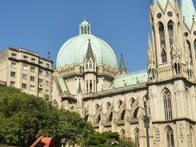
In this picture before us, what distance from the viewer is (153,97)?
78.4 metres

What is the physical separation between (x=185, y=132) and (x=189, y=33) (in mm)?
29721

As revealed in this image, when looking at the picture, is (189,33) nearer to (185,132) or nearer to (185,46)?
(185,46)

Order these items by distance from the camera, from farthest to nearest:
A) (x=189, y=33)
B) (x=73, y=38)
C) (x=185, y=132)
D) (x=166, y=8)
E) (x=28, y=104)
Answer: (x=73, y=38), (x=189, y=33), (x=166, y=8), (x=185, y=132), (x=28, y=104)

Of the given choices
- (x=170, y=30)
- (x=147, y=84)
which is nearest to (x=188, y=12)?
(x=170, y=30)

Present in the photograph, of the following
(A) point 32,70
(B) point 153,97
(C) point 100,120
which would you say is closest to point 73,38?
(A) point 32,70

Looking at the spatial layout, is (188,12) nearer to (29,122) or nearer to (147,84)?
(147,84)

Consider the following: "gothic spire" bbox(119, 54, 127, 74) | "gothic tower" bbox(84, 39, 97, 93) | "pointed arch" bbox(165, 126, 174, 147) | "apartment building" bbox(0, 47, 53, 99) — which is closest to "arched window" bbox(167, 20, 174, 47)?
→ "pointed arch" bbox(165, 126, 174, 147)

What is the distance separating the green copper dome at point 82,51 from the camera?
105250 mm

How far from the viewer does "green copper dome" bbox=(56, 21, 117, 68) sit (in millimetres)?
105250

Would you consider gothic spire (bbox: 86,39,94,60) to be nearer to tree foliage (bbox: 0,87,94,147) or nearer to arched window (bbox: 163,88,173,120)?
arched window (bbox: 163,88,173,120)

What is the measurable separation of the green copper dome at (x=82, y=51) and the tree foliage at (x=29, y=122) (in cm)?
4074

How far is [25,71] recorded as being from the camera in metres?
92.4

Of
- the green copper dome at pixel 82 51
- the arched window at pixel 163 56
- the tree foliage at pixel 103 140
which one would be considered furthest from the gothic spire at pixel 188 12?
the tree foliage at pixel 103 140

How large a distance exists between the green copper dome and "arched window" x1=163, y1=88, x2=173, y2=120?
30.5 m
